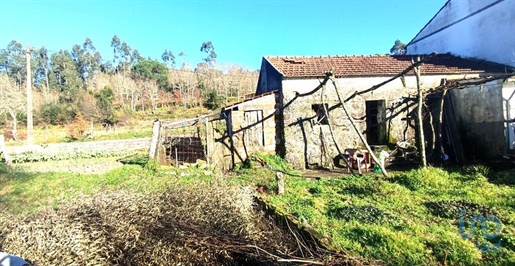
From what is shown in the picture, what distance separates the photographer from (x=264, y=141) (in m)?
12.7

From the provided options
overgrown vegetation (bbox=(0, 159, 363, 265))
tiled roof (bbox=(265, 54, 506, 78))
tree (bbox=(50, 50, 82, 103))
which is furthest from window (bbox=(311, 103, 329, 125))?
tree (bbox=(50, 50, 82, 103))

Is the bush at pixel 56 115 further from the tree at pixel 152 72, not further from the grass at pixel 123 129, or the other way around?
the tree at pixel 152 72

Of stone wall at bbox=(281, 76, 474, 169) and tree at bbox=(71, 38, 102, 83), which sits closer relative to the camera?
stone wall at bbox=(281, 76, 474, 169)

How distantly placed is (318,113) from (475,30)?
374 inches

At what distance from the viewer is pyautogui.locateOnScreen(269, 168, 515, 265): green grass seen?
14.4 ft

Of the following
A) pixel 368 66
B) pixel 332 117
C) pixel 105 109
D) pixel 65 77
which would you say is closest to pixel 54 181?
pixel 332 117

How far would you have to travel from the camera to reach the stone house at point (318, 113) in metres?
12.5

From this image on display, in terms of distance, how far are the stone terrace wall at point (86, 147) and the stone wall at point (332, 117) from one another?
13146 millimetres

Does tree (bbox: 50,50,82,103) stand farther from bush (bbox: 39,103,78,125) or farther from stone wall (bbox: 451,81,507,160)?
stone wall (bbox: 451,81,507,160)

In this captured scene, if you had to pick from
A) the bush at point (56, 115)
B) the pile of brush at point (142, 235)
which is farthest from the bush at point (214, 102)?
the pile of brush at point (142, 235)

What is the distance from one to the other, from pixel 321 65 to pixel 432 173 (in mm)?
7016

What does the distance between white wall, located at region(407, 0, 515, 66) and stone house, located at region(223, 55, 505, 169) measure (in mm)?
1378

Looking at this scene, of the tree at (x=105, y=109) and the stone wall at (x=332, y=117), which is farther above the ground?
the tree at (x=105, y=109)

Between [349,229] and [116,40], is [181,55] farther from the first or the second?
[349,229]
